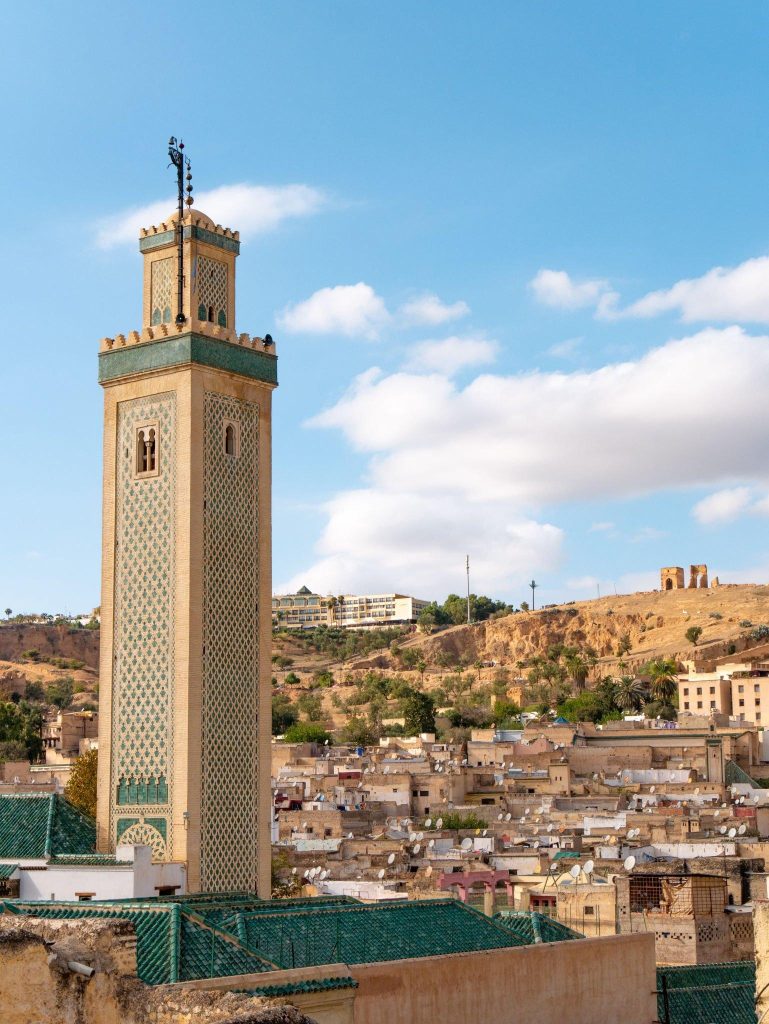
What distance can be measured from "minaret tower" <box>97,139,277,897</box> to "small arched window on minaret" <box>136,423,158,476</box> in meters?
0.01

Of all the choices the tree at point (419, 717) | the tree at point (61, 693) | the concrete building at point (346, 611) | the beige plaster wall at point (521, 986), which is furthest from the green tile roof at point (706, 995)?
the concrete building at point (346, 611)

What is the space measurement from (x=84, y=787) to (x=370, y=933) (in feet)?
24.4

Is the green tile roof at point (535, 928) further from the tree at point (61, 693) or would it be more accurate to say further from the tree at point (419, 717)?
the tree at point (61, 693)

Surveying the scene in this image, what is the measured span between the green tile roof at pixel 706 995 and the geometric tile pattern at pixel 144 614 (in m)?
4.06

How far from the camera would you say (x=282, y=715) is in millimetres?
55219

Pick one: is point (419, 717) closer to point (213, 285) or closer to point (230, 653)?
point (213, 285)

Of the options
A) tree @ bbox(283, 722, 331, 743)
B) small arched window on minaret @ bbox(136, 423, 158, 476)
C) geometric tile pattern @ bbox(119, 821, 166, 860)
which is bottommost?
geometric tile pattern @ bbox(119, 821, 166, 860)

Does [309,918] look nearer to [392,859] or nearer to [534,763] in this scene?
[392,859]

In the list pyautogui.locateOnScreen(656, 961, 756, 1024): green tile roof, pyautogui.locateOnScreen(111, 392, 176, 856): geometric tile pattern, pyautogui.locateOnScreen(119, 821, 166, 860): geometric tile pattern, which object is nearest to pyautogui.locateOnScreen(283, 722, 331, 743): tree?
pyautogui.locateOnScreen(111, 392, 176, 856): geometric tile pattern

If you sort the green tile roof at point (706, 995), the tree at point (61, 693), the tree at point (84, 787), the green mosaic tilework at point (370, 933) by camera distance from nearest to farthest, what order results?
the green mosaic tilework at point (370, 933) → the green tile roof at point (706, 995) → the tree at point (84, 787) → the tree at point (61, 693)

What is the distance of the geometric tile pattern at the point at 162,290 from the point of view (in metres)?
14.0

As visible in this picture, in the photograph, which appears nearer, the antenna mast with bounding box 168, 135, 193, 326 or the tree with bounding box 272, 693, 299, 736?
the antenna mast with bounding box 168, 135, 193, 326

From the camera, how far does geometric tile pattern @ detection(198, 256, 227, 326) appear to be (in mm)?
14141

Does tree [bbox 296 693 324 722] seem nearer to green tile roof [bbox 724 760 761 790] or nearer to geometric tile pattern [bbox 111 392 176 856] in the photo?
green tile roof [bbox 724 760 761 790]
